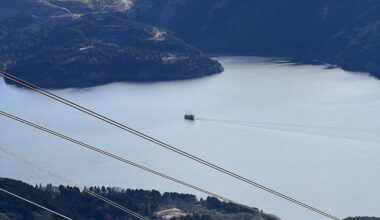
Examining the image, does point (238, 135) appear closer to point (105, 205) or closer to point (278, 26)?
point (105, 205)

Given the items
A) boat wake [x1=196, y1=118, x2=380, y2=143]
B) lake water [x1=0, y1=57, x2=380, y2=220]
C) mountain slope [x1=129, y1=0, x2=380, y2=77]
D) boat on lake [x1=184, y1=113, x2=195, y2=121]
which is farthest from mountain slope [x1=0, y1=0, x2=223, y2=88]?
boat wake [x1=196, y1=118, x2=380, y2=143]

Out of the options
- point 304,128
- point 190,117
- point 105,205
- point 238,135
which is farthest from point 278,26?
point 105,205

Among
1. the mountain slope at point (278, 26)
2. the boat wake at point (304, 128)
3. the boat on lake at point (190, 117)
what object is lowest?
the boat on lake at point (190, 117)

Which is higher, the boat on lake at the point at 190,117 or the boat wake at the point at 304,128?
the boat wake at the point at 304,128

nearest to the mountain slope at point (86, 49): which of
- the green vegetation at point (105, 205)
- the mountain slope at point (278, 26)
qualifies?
the mountain slope at point (278, 26)

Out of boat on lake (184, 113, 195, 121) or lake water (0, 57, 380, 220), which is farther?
boat on lake (184, 113, 195, 121)

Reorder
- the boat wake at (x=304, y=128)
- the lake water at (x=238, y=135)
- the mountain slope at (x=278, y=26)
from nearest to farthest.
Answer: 1. the lake water at (x=238, y=135)
2. the boat wake at (x=304, y=128)
3. the mountain slope at (x=278, y=26)

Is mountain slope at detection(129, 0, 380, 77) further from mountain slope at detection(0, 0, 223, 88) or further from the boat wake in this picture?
the boat wake

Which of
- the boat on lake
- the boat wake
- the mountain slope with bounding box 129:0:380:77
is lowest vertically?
the boat on lake

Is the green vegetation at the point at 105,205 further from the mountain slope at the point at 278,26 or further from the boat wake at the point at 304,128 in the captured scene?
the mountain slope at the point at 278,26
